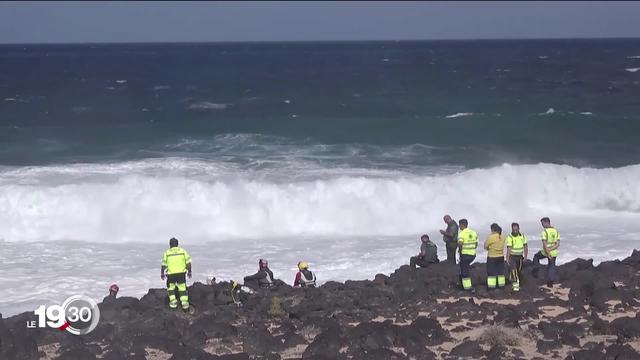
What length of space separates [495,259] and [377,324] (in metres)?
3.20

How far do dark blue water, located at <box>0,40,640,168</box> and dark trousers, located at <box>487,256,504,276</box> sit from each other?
1696cm

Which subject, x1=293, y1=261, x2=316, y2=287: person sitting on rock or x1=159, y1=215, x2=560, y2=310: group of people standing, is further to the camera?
x1=293, y1=261, x2=316, y2=287: person sitting on rock

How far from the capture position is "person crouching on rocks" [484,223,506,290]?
15945 mm

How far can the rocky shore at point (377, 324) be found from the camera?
1321cm

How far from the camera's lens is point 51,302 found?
17297mm

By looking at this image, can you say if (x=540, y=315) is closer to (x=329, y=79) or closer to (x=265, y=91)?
(x=265, y=91)

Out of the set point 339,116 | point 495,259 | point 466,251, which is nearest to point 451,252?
point 466,251

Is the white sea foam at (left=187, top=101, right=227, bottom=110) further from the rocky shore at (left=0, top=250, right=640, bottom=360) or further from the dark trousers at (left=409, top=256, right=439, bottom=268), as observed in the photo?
the rocky shore at (left=0, top=250, right=640, bottom=360)

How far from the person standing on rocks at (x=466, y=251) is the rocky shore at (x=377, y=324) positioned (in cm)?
23

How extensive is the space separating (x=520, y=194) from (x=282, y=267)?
11.0 metres

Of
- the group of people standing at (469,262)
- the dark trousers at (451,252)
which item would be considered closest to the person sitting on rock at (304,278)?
the group of people standing at (469,262)

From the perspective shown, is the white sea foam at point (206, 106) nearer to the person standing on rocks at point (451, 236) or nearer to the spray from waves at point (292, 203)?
the spray from waves at point (292, 203)

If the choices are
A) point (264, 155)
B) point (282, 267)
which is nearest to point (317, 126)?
point (264, 155)

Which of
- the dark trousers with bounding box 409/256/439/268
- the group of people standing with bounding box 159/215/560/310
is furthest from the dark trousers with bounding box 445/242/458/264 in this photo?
the group of people standing with bounding box 159/215/560/310
